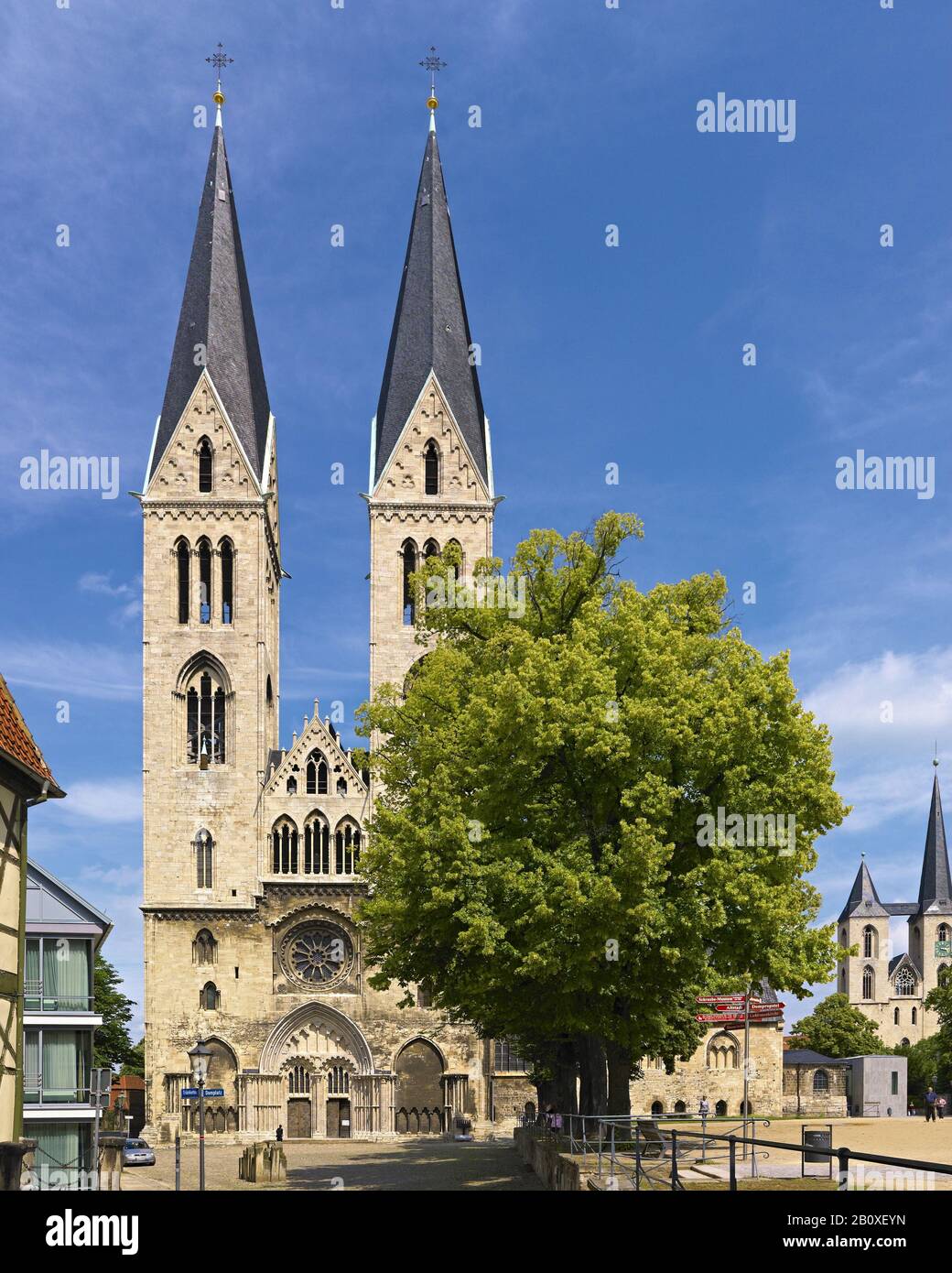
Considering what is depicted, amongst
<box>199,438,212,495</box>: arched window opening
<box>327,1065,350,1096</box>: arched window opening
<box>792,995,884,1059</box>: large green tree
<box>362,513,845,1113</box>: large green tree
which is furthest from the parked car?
<box>792,995,884,1059</box>: large green tree

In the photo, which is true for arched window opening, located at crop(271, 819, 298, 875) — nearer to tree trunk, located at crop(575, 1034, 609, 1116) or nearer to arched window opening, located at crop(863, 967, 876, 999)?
tree trunk, located at crop(575, 1034, 609, 1116)

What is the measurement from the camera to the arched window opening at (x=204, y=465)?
59.4 metres

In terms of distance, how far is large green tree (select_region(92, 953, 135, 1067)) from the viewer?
71875mm

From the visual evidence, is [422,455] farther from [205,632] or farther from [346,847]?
[346,847]

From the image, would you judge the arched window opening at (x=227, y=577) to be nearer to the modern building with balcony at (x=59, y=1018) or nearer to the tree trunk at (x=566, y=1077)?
the modern building with balcony at (x=59, y=1018)

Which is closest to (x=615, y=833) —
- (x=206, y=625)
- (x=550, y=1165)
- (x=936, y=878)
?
(x=550, y=1165)

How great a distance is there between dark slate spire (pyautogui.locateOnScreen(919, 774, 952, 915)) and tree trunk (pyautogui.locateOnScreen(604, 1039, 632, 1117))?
114081mm

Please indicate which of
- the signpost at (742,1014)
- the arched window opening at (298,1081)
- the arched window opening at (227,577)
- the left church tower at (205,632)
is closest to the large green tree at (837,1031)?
the signpost at (742,1014)

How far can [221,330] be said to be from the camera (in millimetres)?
61312

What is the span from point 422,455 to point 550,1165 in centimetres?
4112
